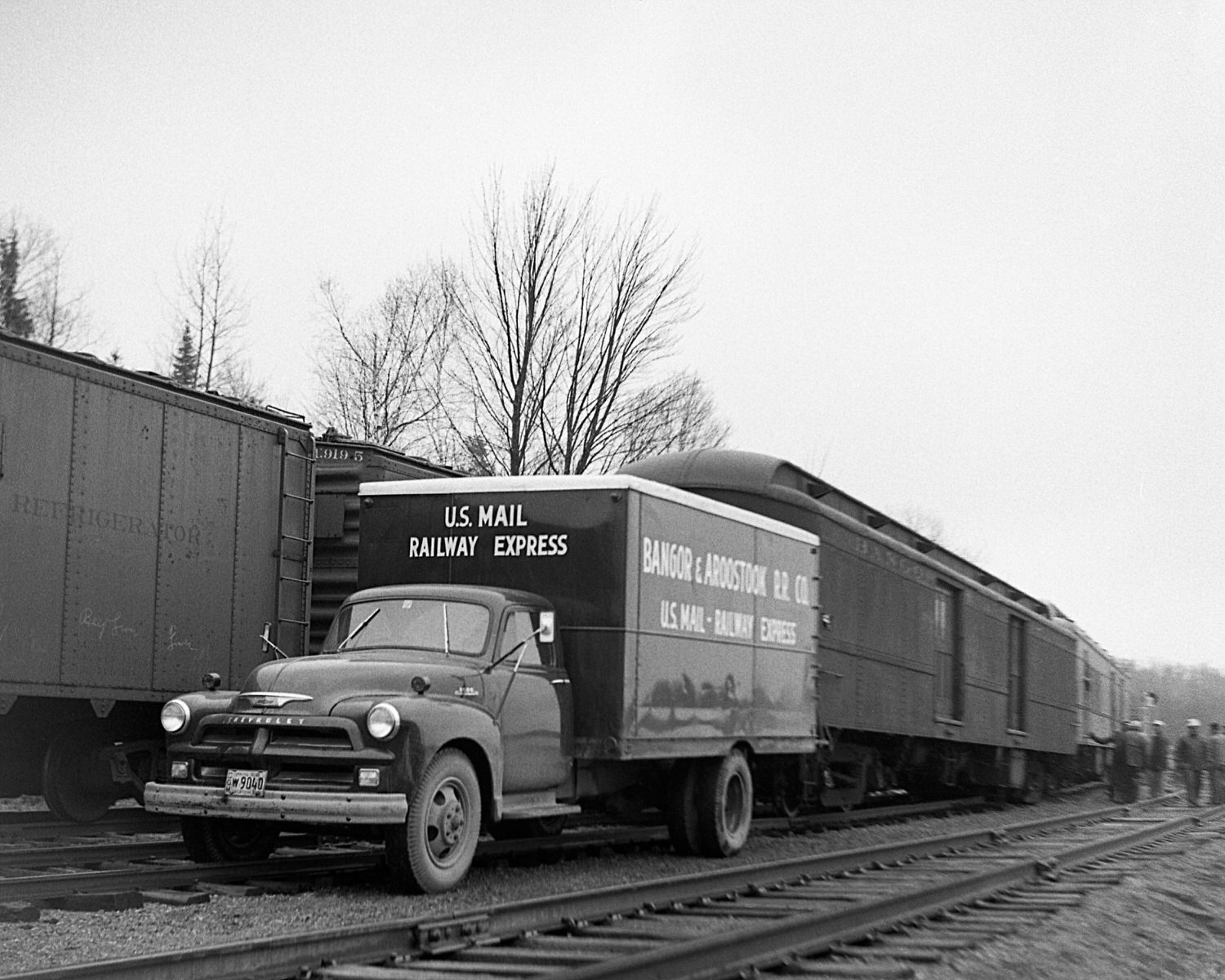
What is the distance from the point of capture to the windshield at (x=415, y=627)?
391 inches

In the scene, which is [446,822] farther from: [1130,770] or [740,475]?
[1130,770]

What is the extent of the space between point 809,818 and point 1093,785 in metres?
22.1

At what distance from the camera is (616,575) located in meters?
10.7

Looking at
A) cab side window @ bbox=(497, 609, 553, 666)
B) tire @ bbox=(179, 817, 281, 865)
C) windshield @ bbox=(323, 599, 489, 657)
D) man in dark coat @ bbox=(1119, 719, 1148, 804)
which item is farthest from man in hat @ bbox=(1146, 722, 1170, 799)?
tire @ bbox=(179, 817, 281, 865)

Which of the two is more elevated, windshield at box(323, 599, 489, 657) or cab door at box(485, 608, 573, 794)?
windshield at box(323, 599, 489, 657)

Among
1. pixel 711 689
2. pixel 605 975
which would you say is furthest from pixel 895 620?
pixel 605 975

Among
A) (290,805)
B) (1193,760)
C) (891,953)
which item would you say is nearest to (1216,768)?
(1193,760)

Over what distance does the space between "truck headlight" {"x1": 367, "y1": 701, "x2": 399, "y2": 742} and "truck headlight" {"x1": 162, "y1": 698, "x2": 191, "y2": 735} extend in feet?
4.55

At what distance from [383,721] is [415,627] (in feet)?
5.14

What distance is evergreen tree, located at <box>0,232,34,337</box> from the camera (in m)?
39.7

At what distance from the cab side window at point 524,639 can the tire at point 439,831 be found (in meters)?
1.04

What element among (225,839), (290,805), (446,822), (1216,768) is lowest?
(1216,768)

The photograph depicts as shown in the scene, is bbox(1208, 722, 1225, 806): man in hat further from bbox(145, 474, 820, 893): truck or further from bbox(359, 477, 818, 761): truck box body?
bbox(359, 477, 818, 761): truck box body

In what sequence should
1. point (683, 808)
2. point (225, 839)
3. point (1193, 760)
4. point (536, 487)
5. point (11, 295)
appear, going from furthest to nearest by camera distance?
point (11, 295) < point (1193, 760) < point (683, 808) < point (536, 487) < point (225, 839)
